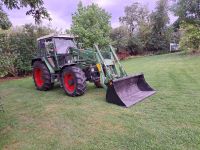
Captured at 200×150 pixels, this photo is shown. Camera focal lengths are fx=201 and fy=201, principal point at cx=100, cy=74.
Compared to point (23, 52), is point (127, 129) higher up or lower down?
lower down

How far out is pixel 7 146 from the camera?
3.06 metres

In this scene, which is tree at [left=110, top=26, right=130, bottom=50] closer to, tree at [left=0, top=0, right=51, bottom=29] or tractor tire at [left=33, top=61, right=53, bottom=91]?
tractor tire at [left=33, top=61, right=53, bottom=91]

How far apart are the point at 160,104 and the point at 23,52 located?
964cm

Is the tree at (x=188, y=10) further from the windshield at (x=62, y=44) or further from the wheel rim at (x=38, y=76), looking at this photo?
the wheel rim at (x=38, y=76)

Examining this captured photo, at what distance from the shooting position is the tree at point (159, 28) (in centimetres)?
2644

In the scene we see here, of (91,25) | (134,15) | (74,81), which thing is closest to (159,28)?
(134,15)

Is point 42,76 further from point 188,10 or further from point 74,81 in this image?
point 188,10

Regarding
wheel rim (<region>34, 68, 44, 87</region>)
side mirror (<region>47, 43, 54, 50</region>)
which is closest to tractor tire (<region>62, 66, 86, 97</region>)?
side mirror (<region>47, 43, 54, 50</region>)

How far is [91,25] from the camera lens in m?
18.1

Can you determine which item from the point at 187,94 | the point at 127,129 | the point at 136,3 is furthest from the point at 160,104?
the point at 136,3

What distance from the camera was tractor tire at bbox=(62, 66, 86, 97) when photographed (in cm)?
549

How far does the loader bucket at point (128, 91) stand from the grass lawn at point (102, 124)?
0.21 m

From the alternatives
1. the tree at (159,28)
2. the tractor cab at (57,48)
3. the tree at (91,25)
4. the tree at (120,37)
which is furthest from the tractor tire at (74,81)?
the tree at (159,28)

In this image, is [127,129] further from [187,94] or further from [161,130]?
[187,94]
